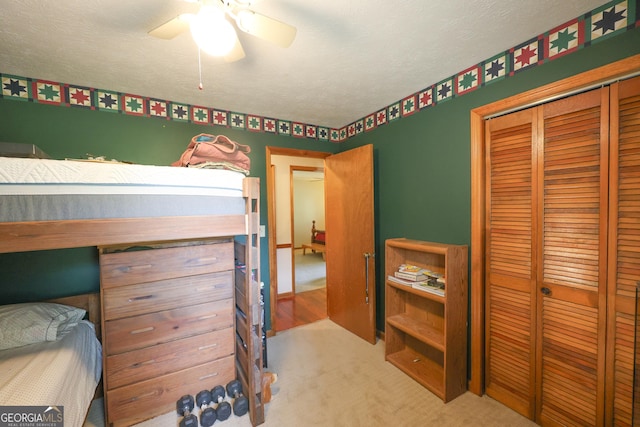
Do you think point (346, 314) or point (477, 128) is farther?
point (346, 314)

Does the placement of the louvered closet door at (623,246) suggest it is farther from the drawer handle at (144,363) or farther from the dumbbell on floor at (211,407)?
the drawer handle at (144,363)

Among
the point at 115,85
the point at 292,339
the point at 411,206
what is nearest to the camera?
the point at 115,85

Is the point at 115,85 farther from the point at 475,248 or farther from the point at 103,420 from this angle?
the point at 475,248

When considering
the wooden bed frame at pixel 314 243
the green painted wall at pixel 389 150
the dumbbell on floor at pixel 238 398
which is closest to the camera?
the dumbbell on floor at pixel 238 398

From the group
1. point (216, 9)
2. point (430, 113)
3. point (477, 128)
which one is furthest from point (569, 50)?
point (216, 9)

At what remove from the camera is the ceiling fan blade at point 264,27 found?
1045mm

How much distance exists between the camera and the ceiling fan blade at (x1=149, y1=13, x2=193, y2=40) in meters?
1.05

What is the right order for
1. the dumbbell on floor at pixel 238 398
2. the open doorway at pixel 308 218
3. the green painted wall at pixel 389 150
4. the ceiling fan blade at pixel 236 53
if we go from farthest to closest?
1. the open doorway at pixel 308 218
2. the green painted wall at pixel 389 150
3. the dumbbell on floor at pixel 238 398
4. the ceiling fan blade at pixel 236 53

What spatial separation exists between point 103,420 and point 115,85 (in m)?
2.50

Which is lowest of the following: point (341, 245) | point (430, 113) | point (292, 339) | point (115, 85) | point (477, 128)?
point (292, 339)

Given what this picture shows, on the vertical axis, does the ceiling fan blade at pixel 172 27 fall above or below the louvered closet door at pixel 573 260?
above

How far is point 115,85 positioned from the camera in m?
2.01

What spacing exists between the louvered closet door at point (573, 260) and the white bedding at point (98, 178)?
2.02 metres

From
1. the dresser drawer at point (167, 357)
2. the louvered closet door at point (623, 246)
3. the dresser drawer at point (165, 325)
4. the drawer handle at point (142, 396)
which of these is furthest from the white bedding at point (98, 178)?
the louvered closet door at point (623, 246)
